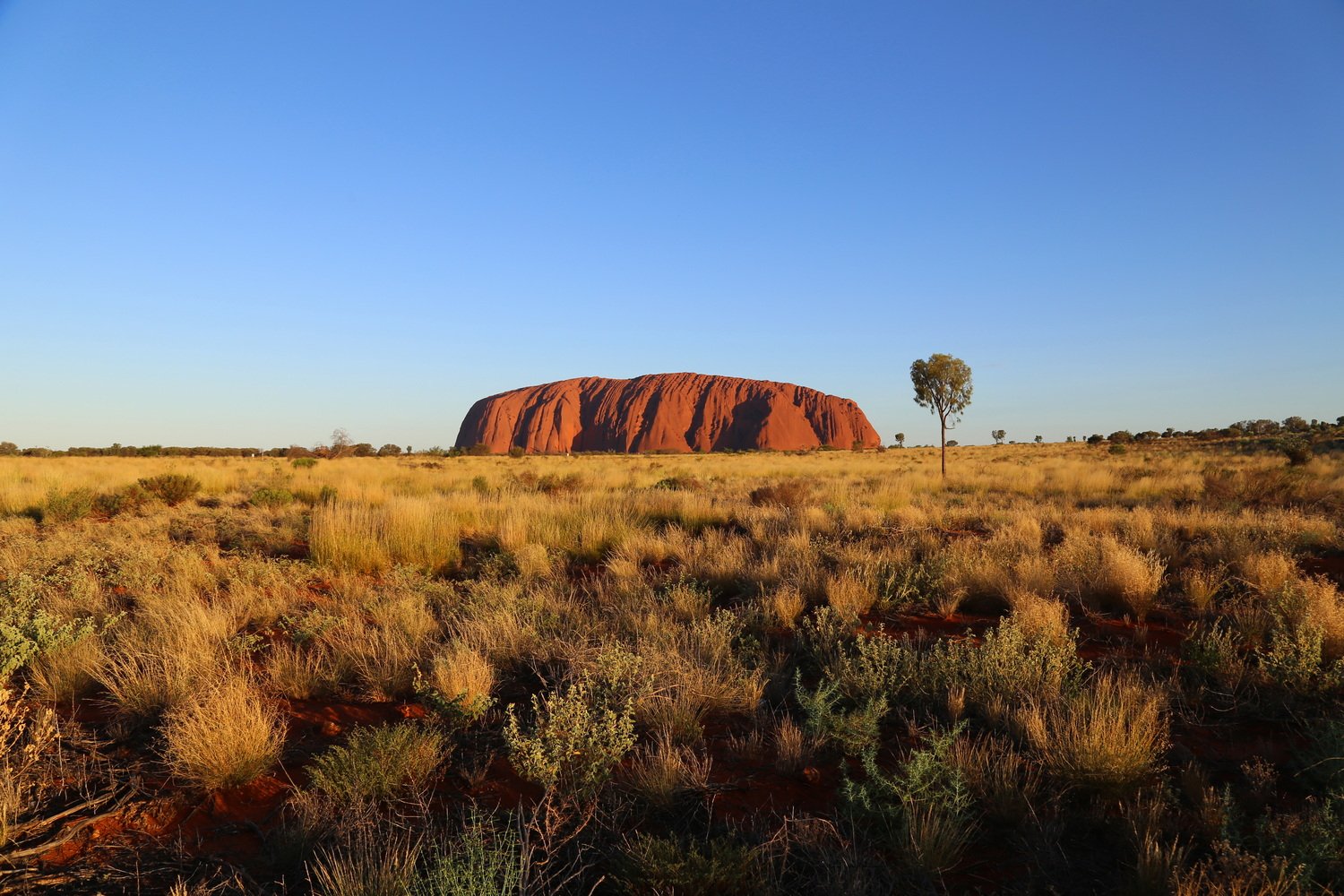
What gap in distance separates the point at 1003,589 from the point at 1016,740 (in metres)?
2.76

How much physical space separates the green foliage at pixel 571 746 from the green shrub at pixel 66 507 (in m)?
12.7

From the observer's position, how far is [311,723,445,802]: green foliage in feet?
8.84

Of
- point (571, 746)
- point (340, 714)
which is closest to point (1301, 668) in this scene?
point (571, 746)

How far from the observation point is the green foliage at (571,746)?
280 centimetres

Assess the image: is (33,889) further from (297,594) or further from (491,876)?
(297,594)

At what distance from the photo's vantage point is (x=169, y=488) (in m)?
13.6

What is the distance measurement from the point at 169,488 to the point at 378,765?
14399 millimetres

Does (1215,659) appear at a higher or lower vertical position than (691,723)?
higher

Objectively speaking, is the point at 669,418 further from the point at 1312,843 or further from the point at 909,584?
the point at 1312,843

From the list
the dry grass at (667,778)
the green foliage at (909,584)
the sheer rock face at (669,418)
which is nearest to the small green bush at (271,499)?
the green foliage at (909,584)

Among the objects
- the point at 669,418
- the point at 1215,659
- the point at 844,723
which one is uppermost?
the point at 669,418

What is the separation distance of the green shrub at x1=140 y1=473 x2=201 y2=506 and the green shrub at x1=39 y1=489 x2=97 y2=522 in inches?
43.9

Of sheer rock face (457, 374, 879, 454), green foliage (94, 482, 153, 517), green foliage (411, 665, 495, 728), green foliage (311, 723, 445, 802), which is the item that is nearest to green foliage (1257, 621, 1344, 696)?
green foliage (411, 665, 495, 728)

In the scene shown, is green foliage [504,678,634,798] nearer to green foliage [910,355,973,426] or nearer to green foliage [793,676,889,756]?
green foliage [793,676,889,756]
